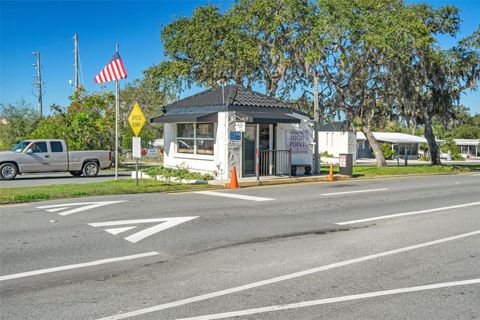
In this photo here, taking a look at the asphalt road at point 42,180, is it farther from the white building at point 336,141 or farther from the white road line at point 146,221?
the white building at point 336,141

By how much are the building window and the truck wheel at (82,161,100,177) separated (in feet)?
15.0

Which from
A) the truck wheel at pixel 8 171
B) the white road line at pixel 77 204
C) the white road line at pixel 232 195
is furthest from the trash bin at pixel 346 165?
the truck wheel at pixel 8 171

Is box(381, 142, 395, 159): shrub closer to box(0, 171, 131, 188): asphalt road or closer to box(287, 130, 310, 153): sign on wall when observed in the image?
box(287, 130, 310, 153): sign on wall

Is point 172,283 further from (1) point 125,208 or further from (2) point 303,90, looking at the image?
(2) point 303,90

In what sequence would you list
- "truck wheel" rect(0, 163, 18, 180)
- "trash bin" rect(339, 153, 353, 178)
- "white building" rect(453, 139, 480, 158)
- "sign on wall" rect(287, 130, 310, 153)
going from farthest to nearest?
1. "white building" rect(453, 139, 480, 158)
2. "trash bin" rect(339, 153, 353, 178)
3. "sign on wall" rect(287, 130, 310, 153)
4. "truck wheel" rect(0, 163, 18, 180)

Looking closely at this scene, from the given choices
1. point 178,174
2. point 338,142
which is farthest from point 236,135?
point 338,142

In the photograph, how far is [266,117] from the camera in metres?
19.9

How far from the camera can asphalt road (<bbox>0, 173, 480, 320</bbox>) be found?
5148mm

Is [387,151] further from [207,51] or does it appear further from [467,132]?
[467,132]

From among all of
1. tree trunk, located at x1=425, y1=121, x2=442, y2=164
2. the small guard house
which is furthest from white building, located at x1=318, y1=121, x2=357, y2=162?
the small guard house

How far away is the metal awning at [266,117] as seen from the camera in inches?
762

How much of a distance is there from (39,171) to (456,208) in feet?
58.9

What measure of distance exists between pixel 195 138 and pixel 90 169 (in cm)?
613

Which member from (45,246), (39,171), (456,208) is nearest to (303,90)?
(39,171)
